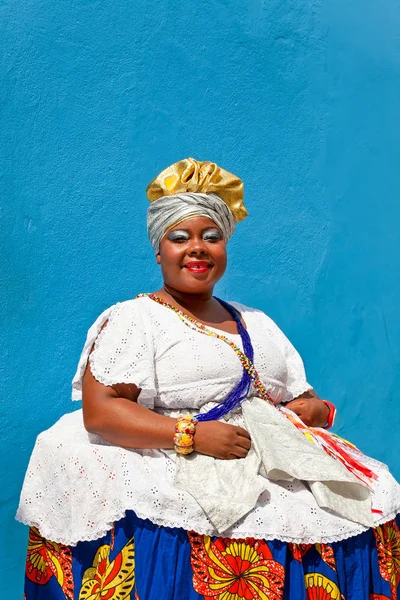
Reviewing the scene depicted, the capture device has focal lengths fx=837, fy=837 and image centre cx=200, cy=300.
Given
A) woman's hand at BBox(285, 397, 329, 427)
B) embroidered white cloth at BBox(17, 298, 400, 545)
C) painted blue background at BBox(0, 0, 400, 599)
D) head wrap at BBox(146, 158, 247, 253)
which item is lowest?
embroidered white cloth at BBox(17, 298, 400, 545)

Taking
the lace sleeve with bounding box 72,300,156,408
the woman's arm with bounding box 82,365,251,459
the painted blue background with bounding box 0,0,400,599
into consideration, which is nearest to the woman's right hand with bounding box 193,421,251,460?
the woman's arm with bounding box 82,365,251,459

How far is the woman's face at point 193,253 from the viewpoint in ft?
9.52

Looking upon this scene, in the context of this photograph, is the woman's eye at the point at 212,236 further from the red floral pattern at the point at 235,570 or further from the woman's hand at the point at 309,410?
the red floral pattern at the point at 235,570

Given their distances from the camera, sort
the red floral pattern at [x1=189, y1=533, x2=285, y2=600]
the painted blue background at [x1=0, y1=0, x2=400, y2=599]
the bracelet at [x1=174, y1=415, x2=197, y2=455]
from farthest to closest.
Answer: the painted blue background at [x1=0, y1=0, x2=400, y2=599], the bracelet at [x1=174, y1=415, x2=197, y2=455], the red floral pattern at [x1=189, y1=533, x2=285, y2=600]

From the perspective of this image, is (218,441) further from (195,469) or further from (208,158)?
(208,158)

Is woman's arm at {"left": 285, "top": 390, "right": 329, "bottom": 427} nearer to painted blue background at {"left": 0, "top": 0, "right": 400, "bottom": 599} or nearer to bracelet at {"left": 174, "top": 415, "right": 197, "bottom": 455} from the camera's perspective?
bracelet at {"left": 174, "top": 415, "right": 197, "bottom": 455}

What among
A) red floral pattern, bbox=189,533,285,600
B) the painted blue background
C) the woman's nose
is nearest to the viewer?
red floral pattern, bbox=189,533,285,600

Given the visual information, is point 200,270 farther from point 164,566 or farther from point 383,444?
point 383,444

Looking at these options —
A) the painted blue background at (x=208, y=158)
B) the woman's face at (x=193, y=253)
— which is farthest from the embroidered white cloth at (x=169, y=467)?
the painted blue background at (x=208, y=158)

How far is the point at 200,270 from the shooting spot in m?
2.92

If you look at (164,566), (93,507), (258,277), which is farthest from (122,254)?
(164,566)

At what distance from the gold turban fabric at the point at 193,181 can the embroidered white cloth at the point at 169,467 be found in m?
0.40

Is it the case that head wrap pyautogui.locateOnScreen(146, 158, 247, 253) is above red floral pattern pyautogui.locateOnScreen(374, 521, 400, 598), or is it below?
above

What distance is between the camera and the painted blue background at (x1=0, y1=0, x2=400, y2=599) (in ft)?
11.5
